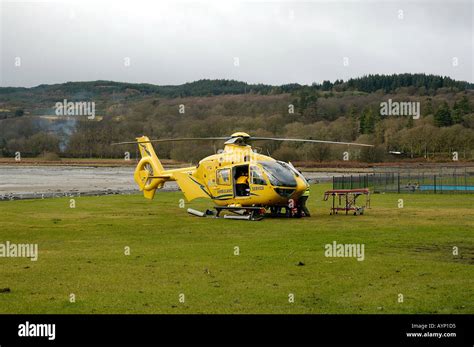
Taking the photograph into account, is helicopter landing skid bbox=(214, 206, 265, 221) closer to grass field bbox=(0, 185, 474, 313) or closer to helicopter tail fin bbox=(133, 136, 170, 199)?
grass field bbox=(0, 185, 474, 313)

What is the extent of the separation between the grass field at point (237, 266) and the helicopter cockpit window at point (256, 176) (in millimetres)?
1898

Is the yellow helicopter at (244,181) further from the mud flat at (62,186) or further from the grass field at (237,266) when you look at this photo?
the mud flat at (62,186)

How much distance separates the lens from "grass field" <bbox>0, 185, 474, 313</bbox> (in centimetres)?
1373

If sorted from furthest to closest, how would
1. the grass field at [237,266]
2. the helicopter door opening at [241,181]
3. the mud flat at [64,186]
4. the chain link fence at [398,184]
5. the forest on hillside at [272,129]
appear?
the forest on hillside at [272,129] < the chain link fence at [398,184] < the mud flat at [64,186] < the helicopter door opening at [241,181] < the grass field at [237,266]

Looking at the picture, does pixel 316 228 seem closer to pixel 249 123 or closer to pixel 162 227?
pixel 162 227

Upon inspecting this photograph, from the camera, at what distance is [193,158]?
4373 inches

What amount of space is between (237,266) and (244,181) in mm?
14631

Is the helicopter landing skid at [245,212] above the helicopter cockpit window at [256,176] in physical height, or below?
below

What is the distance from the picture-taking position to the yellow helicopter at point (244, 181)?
102 feet

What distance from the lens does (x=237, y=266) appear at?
59.1 feet

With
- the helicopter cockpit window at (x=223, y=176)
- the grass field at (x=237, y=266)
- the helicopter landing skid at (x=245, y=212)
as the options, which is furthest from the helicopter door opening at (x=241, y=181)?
the grass field at (x=237, y=266)

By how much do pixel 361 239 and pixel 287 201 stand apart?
811 centimetres

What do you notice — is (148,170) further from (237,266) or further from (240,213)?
(237,266)
